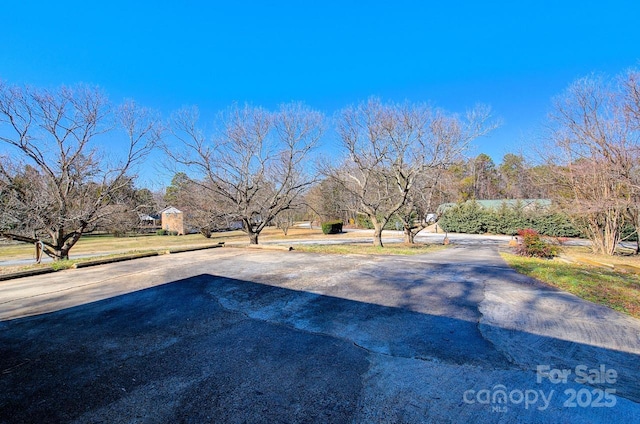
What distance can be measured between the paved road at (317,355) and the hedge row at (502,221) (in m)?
23.4

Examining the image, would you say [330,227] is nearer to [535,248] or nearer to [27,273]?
[535,248]

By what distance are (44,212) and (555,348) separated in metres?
13.3

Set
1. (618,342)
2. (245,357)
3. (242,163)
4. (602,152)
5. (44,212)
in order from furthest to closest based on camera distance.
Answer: (242,163) → (602,152) → (44,212) → (618,342) → (245,357)

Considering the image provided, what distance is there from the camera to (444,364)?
8.09ft

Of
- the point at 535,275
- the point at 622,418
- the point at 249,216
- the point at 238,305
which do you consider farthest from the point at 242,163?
the point at 622,418

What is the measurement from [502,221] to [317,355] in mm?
31603

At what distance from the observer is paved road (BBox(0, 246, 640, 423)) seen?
1.93 m

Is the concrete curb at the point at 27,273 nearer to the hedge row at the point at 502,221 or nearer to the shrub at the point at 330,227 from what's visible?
the hedge row at the point at 502,221

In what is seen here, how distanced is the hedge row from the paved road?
23.4 meters

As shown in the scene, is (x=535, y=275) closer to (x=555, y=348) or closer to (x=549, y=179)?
(x=555, y=348)

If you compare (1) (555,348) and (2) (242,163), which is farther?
(2) (242,163)

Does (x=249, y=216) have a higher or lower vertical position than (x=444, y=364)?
higher

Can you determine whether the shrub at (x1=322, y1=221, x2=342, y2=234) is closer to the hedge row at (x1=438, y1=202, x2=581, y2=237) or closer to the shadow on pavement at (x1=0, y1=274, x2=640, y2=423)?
the hedge row at (x1=438, y1=202, x2=581, y2=237)

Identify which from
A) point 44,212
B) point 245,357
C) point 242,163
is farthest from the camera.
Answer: point 242,163
